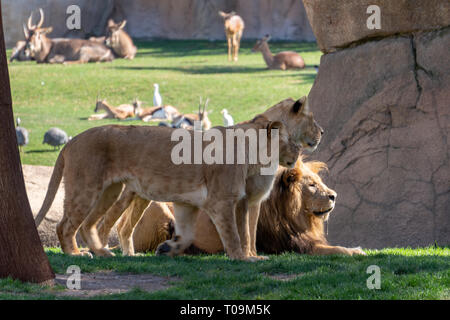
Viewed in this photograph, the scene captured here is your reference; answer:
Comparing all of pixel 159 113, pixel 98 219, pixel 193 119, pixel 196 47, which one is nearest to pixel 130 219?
pixel 98 219

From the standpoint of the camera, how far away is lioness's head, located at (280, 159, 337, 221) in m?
7.36

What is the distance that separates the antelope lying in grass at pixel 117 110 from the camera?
1863cm

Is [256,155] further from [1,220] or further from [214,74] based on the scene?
[214,74]

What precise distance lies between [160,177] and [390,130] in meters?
3.39

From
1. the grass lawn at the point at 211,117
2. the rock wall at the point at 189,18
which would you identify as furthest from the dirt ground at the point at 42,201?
the rock wall at the point at 189,18

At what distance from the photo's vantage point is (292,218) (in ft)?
24.5

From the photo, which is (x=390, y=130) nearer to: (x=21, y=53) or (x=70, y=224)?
(x=70, y=224)

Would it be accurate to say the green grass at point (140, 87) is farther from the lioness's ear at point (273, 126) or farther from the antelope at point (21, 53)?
the lioness's ear at point (273, 126)

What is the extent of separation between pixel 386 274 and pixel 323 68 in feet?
14.7

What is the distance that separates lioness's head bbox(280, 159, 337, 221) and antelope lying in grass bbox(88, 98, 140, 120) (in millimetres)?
11408

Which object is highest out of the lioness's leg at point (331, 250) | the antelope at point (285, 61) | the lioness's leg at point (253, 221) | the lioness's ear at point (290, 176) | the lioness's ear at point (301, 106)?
the antelope at point (285, 61)

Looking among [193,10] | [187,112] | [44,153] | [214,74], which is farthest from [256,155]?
[193,10]

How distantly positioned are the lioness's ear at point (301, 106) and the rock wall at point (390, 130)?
2.24m

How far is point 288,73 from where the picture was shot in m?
22.5
